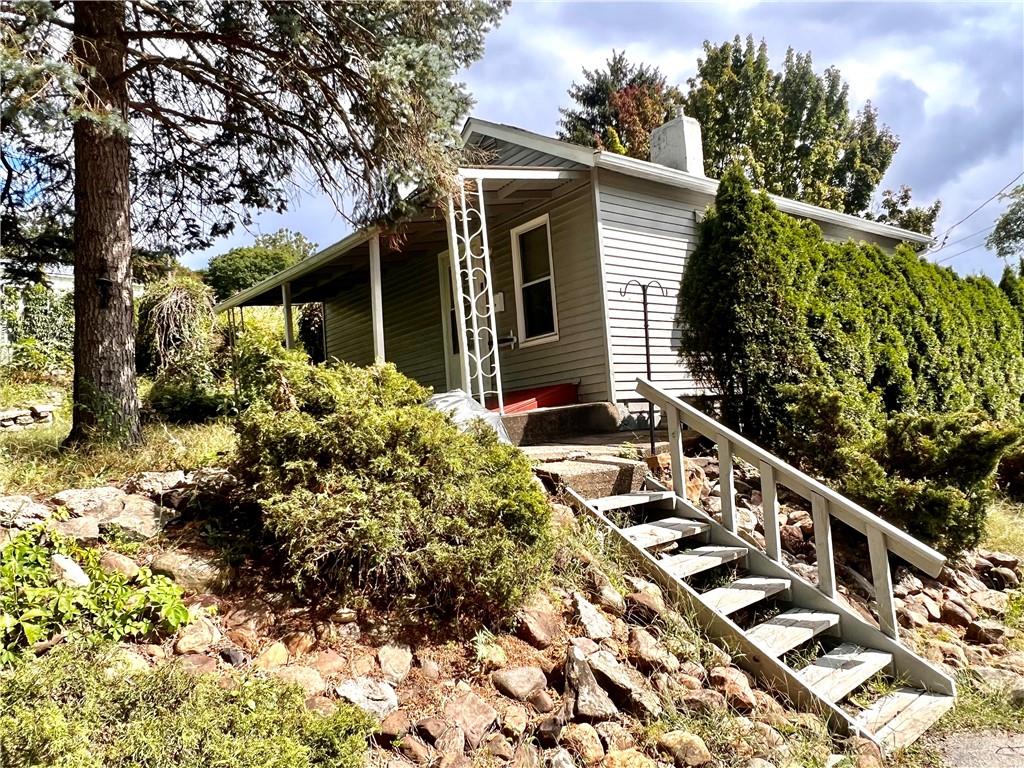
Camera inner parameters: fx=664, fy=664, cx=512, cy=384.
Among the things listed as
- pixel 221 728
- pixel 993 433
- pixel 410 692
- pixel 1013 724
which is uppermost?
pixel 993 433

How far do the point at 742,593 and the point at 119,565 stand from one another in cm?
339

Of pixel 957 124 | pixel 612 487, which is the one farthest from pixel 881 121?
pixel 612 487

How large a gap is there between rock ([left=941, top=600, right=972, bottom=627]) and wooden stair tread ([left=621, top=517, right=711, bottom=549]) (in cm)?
190

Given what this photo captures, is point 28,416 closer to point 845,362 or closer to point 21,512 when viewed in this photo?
point 21,512

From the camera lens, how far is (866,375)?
695cm

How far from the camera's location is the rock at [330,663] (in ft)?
9.19

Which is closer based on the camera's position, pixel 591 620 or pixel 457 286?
pixel 591 620

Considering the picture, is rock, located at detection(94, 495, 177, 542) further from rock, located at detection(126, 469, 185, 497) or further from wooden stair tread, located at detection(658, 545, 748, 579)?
wooden stair tread, located at detection(658, 545, 748, 579)

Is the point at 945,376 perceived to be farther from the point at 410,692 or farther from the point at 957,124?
the point at 957,124

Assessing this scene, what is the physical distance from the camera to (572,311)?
351 inches

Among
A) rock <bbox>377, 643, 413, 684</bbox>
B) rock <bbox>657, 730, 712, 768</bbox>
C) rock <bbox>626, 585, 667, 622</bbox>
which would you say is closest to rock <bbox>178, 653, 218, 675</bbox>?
rock <bbox>377, 643, 413, 684</bbox>

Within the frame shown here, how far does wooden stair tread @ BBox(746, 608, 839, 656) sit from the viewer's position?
146 inches

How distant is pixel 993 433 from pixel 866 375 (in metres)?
1.91

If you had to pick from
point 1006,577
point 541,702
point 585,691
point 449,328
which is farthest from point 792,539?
point 449,328
